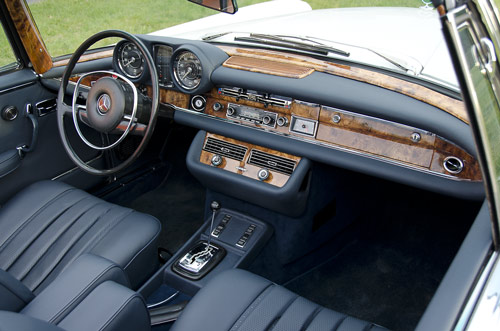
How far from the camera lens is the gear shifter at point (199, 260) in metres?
2.43

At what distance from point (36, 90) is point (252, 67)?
4.11 feet

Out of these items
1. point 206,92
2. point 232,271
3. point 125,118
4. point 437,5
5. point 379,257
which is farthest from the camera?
point 379,257

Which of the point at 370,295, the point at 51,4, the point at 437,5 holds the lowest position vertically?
the point at 370,295

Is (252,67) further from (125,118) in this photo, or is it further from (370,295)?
(370,295)

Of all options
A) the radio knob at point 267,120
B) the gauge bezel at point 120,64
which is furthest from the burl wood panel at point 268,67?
the gauge bezel at point 120,64

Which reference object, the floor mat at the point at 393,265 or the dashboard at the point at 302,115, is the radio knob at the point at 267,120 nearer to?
the dashboard at the point at 302,115

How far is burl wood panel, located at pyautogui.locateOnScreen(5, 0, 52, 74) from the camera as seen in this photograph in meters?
2.50

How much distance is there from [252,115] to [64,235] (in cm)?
107

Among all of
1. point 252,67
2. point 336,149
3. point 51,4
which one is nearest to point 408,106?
point 336,149

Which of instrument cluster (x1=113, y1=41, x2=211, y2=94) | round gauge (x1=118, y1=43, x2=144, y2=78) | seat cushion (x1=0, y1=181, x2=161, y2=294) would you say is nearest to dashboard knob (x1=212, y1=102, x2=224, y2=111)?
instrument cluster (x1=113, y1=41, x2=211, y2=94)

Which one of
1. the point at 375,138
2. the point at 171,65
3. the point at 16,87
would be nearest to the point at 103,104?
the point at 171,65

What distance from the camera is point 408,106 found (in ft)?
6.36

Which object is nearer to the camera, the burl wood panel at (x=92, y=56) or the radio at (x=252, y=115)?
the radio at (x=252, y=115)

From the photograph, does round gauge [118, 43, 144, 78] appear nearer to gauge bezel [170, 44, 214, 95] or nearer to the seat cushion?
gauge bezel [170, 44, 214, 95]
